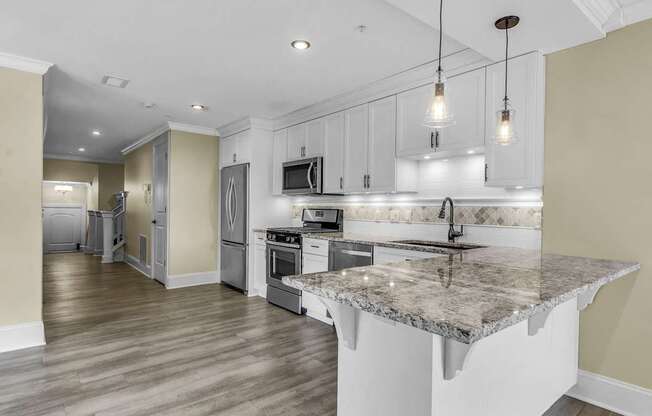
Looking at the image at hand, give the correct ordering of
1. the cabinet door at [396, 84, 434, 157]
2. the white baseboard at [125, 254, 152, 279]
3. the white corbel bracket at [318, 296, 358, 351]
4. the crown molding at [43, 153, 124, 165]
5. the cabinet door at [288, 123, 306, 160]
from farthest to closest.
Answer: the crown molding at [43, 153, 124, 165] < the white baseboard at [125, 254, 152, 279] < the cabinet door at [288, 123, 306, 160] < the cabinet door at [396, 84, 434, 157] < the white corbel bracket at [318, 296, 358, 351]

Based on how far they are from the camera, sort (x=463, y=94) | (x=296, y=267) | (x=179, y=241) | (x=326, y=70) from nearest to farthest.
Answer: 1. (x=463, y=94)
2. (x=326, y=70)
3. (x=296, y=267)
4. (x=179, y=241)

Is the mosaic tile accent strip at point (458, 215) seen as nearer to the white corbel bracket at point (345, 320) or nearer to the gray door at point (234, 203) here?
the gray door at point (234, 203)

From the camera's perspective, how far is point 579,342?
2.39 m

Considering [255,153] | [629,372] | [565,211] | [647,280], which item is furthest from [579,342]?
[255,153]

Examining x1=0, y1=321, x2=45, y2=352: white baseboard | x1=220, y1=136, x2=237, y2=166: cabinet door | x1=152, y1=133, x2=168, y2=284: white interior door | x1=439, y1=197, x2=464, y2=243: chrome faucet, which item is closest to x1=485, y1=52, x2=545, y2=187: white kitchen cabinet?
x1=439, y1=197, x2=464, y2=243: chrome faucet

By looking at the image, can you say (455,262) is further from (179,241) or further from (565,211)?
(179,241)

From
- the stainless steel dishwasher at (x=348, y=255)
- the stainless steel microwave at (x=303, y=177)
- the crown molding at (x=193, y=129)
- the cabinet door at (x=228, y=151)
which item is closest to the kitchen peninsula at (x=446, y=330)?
the stainless steel dishwasher at (x=348, y=255)

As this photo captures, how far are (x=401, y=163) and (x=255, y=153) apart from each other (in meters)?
2.29

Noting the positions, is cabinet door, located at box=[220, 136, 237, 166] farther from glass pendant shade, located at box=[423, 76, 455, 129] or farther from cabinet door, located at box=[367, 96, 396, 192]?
glass pendant shade, located at box=[423, 76, 455, 129]

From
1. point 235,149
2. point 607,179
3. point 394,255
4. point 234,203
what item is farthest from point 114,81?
point 607,179

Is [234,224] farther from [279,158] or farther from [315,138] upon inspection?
[315,138]

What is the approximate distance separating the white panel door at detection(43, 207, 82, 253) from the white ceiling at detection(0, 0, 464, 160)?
6.46 meters

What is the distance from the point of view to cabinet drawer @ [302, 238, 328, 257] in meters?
3.75

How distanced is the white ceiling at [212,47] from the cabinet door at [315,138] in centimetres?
28
